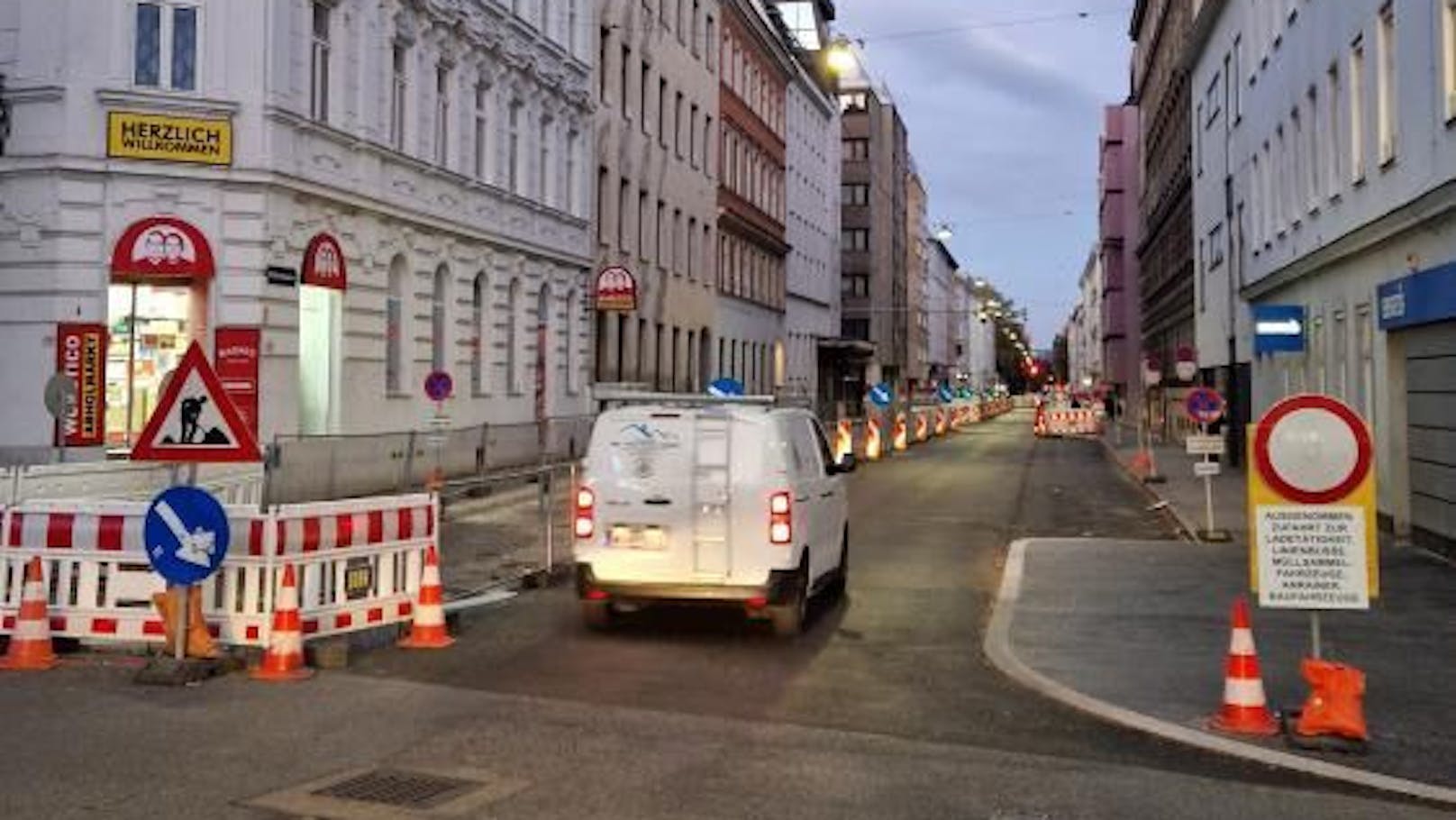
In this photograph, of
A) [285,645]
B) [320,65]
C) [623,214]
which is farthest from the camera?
[623,214]

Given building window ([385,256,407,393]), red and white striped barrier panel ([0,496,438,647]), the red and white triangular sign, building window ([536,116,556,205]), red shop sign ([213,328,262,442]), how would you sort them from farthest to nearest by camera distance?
building window ([536,116,556,205])
building window ([385,256,407,393])
red shop sign ([213,328,262,442])
red and white striped barrier panel ([0,496,438,647])
the red and white triangular sign

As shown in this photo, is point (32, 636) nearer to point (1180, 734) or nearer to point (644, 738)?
point (644, 738)

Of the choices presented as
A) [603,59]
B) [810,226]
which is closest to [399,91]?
[603,59]

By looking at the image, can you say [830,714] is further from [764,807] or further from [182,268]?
[182,268]

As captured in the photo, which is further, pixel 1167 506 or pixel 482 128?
pixel 482 128

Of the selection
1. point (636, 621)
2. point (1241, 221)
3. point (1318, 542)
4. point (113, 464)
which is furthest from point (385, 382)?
point (1318, 542)

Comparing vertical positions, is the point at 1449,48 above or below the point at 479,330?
above

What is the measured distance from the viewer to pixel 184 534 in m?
9.18

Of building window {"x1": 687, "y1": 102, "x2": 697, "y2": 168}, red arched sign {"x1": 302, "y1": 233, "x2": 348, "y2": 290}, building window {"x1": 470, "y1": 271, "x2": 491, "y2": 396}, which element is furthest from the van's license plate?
building window {"x1": 687, "y1": 102, "x2": 697, "y2": 168}

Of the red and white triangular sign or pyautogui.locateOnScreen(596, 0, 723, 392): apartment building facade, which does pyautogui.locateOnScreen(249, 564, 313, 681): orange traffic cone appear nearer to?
the red and white triangular sign

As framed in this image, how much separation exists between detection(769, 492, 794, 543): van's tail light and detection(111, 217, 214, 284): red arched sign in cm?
1421

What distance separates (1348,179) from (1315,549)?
13.9m

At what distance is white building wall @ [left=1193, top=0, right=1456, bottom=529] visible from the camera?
15.8 m

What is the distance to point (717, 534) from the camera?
36.6ft
